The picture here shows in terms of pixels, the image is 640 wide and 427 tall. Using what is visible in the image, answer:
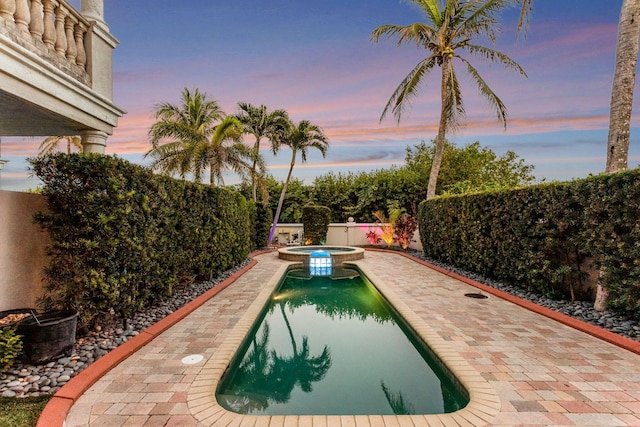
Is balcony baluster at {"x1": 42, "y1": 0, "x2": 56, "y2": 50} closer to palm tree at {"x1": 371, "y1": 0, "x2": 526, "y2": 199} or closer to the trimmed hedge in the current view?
palm tree at {"x1": 371, "y1": 0, "x2": 526, "y2": 199}

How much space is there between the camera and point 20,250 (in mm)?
4137

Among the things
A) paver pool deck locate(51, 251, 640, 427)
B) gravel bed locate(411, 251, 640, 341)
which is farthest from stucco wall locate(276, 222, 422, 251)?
paver pool deck locate(51, 251, 640, 427)

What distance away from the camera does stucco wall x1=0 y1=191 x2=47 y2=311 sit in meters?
3.98

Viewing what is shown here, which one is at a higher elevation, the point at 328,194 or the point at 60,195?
the point at 328,194

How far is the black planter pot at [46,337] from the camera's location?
3.38 metres

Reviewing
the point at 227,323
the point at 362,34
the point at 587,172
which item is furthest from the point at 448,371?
the point at 362,34

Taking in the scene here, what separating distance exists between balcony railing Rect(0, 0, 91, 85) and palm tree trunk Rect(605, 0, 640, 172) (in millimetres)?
8964

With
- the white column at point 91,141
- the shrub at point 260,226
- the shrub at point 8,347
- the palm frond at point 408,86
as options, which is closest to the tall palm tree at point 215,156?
the shrub at point 260,226


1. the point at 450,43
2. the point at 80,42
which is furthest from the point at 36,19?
the point at 450,43

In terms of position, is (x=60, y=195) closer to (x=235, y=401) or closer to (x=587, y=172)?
(x=235, y=401)

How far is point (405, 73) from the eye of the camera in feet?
46.9

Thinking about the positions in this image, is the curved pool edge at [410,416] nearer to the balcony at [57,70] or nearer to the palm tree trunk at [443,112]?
the balcony at [57,70]

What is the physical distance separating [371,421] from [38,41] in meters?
5.71

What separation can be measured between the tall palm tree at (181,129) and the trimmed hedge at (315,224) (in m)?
6.40
